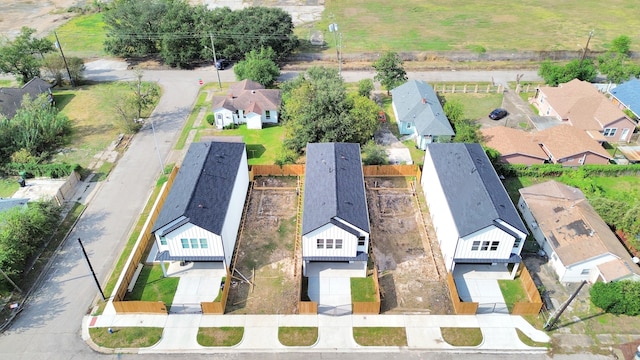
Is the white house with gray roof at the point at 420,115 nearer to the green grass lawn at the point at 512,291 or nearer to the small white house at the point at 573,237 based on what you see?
the small white house at the point at 573,237

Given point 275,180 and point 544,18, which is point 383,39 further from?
point 275,180

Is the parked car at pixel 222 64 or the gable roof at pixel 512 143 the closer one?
the gable roof at pixel 512 143

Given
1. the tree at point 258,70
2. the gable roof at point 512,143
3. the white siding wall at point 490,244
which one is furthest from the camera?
the tree at point 258,70

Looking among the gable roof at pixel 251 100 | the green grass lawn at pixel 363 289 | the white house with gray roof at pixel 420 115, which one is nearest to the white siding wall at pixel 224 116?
the gable roof at pixel 251 100

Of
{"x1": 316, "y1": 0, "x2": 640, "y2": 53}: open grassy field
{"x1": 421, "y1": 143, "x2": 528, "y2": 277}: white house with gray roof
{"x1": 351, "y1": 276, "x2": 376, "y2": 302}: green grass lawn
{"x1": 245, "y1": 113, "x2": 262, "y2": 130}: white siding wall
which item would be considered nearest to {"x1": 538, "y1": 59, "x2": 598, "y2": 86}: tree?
{"x1": 316, "y1": 0, "x2": 640, "y2": 53}: open grassy field

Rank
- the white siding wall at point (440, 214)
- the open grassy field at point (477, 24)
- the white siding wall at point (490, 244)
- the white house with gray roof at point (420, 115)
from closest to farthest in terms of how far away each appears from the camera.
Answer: the white siding wall at point (490, 244) < the white siding wall at point (440, 214) < the white house with gray roof at point (420, 115) < the open grassy field at point (477, 24)

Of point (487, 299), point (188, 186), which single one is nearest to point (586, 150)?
point (487, 299)
